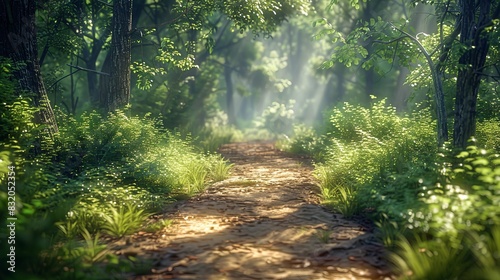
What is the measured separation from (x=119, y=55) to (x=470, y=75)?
9.56 meters

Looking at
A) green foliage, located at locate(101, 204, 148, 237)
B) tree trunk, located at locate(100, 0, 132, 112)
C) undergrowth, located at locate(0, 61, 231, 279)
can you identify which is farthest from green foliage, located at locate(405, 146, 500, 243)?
tree trunk, located at locate(100, 0, 132, 112)

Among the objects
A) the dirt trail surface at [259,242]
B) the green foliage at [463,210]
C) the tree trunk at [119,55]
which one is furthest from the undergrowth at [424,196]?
the tree trunk at [119,55]

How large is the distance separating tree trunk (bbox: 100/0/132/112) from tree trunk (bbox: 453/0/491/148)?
922 centimetres

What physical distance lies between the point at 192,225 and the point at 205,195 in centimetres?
222

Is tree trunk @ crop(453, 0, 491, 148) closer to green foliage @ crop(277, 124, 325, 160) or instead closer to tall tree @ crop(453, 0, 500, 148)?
tall tree @ crop(453, 0, 500, 148)

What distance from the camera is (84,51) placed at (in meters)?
20.9

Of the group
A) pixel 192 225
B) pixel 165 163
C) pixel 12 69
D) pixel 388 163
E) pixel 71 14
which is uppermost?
pixel 71 14

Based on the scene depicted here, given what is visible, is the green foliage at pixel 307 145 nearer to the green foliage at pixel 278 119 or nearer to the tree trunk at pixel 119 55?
the tree trunk at pixel 119 55

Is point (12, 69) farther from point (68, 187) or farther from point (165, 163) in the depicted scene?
point (165, 163)

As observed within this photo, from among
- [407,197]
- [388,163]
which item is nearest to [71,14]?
[388,163]

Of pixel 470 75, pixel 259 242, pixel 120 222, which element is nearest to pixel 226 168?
pixel 120 222

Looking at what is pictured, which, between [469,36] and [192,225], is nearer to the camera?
[192,225]

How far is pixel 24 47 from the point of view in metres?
8.77

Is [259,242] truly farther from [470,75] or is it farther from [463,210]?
[470,75]
